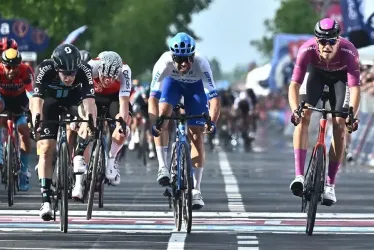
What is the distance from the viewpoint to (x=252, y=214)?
18.9m

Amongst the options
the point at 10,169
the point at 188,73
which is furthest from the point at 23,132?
the point at 188,73

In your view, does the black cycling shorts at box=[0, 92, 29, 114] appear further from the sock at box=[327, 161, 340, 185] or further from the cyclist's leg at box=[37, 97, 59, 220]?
the sock at box=[327, 161, 340, 185]

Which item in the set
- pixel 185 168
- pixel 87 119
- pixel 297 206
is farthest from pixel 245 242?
pixel 297 206

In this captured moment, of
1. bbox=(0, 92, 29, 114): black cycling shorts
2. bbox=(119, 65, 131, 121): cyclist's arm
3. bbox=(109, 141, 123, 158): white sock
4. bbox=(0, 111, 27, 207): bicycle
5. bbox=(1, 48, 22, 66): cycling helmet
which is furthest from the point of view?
bbox=(0, 92, 29, 114): black cycling shorts

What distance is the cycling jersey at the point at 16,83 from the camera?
840 inches

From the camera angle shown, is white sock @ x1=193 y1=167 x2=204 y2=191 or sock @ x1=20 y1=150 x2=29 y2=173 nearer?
white sock @ x1=193 y1=167 x2=204 y2=191

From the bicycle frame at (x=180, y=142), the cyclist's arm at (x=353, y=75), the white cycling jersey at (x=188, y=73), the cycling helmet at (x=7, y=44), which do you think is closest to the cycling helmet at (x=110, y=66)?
the white cycling jersey at (x=188, y=73)

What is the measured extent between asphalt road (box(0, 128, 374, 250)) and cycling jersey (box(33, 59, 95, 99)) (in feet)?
4.10

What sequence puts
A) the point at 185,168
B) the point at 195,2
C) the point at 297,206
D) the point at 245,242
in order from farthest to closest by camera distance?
the point at 195,2
the point at 297,206
the point at 185,168
the point at 245,242

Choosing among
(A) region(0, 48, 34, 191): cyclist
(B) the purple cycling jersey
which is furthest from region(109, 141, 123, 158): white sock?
(B) the purple cycling jersey

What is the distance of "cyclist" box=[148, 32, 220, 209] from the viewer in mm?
17016

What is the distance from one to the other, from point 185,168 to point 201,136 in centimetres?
93

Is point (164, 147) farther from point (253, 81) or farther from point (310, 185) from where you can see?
point (253, 81)

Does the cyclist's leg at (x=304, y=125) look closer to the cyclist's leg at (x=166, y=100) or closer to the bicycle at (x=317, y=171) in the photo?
the bicycle at (x=317, y=171)
